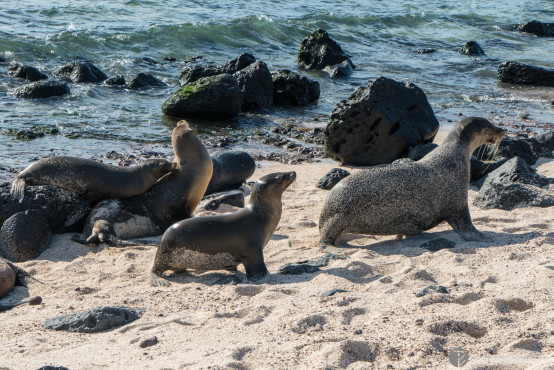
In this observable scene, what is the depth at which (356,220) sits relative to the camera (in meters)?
6.88

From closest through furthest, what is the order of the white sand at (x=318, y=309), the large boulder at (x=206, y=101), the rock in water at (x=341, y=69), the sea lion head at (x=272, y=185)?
the white sand at (x=318, y=309), the sea lion head at (x=272, y=185), the large boulder at (x=206, y=101), the rock in water at (x=341, y=69)

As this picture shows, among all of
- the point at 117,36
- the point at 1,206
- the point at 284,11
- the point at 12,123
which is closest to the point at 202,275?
the point at 1,206

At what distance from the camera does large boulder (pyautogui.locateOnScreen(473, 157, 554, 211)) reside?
7785mm

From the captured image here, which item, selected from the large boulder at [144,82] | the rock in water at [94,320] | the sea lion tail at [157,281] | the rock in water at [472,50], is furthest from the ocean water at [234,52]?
the rock in water at [94,320]

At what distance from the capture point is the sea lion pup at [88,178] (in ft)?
25.7

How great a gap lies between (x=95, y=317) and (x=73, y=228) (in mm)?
2942

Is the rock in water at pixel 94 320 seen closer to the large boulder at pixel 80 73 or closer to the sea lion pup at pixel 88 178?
the sea lion pup at pixel 88 178

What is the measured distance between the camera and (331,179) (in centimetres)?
932

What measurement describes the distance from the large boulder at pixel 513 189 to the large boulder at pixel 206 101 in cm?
646

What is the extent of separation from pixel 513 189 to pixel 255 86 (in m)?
8.04

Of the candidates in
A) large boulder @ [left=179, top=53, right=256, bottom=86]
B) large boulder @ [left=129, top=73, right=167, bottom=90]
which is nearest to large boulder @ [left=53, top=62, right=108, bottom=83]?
large boulder @ [left=129, top=73, right=167, bottom=90]

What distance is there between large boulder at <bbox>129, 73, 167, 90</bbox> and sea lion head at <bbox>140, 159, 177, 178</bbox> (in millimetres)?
8449

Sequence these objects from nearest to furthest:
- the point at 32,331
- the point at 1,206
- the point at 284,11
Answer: the point at 32,331 < the point at 1,206 < the point at 284,11

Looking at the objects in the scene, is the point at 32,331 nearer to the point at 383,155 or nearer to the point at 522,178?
the point at 522,178
